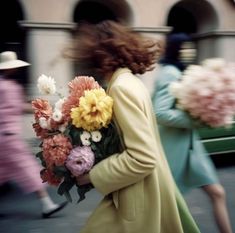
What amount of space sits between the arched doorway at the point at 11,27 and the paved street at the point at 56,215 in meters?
3.74

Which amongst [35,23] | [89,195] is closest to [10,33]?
[35,23]

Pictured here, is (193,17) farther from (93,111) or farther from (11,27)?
(93,111)

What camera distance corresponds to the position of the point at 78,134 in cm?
211

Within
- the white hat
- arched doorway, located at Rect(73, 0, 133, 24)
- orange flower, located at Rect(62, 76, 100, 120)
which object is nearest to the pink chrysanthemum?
orange flower, located at Rect(62, 76, 100, 120)

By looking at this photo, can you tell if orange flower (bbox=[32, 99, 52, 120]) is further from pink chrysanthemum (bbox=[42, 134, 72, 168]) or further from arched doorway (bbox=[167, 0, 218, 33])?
arched doorway (bbox=[167, 0, 218, 33])

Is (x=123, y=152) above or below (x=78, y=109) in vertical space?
below

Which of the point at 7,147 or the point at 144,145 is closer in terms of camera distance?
the point at 144,145

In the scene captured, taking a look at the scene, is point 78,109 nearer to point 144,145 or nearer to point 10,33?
point 144,145

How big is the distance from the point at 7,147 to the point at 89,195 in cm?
159

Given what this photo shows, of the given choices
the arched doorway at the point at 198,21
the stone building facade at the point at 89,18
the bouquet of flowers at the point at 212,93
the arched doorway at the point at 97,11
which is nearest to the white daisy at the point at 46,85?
the bouquet of flowers at the point at 212,93

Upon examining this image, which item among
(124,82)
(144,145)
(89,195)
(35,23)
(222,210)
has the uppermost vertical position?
(124,82)

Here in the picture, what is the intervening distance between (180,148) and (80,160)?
1.53 metres

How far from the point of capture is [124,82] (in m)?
2.04

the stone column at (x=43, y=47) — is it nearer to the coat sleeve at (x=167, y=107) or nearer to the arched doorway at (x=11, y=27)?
the arched doorway at (x=11, y=27)
